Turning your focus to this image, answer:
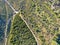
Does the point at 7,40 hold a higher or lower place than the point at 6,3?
lower

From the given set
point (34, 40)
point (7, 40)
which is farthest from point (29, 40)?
point (7, 40)

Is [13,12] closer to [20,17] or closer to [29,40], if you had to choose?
[20,17]

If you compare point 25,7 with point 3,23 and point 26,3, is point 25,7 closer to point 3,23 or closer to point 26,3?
point 26,3

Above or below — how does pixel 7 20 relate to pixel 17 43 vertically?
above

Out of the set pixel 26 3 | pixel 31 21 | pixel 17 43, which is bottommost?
pixel 17 43

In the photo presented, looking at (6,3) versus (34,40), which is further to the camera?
(6,3)

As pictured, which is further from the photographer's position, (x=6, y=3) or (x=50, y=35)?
(x=6, y=3)

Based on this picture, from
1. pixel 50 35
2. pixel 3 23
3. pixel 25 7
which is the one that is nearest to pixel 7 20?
pixel 3 23

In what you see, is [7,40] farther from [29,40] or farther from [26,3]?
[26,3]
